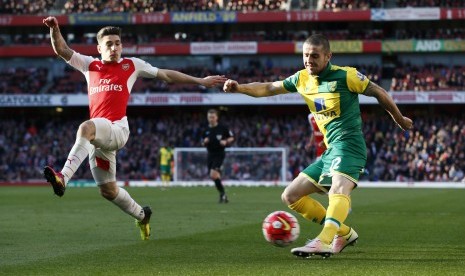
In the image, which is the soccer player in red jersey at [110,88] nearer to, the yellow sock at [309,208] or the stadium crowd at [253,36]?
the yellow sock at [309,208]

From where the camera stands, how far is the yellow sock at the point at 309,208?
1020cm

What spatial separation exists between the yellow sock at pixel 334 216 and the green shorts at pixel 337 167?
0.28 meters

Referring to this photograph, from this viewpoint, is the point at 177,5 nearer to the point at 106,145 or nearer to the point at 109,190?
the point at 109,190

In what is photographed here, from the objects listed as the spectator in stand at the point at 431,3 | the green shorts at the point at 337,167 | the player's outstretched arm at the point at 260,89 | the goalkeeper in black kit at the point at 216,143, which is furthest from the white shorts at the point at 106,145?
the spectator in stand at the point at 431,3

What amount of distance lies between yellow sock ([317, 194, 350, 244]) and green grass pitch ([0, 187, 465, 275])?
0.27 metres

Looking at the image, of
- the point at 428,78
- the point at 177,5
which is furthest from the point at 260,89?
the point at 177,5

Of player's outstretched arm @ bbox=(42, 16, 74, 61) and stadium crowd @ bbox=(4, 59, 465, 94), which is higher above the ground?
player's outstretched arm @ bbox=(42, 16, 74, 61)

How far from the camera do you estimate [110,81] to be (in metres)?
11.6

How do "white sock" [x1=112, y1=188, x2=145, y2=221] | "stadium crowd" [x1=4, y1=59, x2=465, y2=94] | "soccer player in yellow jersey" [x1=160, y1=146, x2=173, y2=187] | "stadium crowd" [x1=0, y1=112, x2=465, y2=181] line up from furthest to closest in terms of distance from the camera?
1. "stadium crowd" [x1=4, y1=59, x2=465, y2=94]
2. "stadium crowd" [x1=0, y1=112, x2=465, y2=181]
3. "soccer player in yellow jersey" [x1=160, y1=146, x2=173, y2=187]
4. "white sock" [x1=112, y1=188, x2=145, y2=221]

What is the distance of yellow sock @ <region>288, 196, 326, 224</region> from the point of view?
10.2 meters

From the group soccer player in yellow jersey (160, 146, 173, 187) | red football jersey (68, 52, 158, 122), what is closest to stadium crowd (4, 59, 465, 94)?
soccer player in yellow jersey (160, 146, 173, 187)

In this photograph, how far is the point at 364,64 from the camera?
5688cm

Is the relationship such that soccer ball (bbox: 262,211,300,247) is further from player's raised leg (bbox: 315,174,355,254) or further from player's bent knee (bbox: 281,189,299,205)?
player's raised leg (bbox: 315,174,355,254)

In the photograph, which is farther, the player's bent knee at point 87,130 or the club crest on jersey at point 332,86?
the player's bent knee at point 87,130
